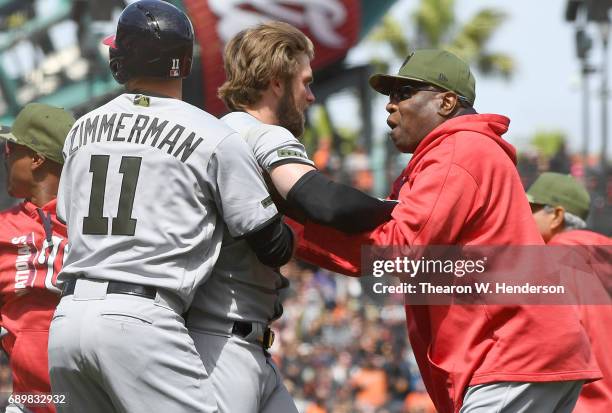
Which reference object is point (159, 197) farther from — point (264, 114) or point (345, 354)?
point (345, 354)

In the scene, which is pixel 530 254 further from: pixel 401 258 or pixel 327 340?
pixel 327 340

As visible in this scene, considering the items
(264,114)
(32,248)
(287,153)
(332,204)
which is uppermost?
(264,114)

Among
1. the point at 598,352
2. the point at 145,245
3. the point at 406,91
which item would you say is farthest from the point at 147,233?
the point at 598,352

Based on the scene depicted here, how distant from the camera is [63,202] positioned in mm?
4289

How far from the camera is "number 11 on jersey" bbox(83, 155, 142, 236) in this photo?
13.1 ft

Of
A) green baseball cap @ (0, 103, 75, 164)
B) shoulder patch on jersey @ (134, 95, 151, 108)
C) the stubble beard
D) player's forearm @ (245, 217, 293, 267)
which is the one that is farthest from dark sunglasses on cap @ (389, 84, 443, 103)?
green baseball cap @ (0, 103, 75, 164)

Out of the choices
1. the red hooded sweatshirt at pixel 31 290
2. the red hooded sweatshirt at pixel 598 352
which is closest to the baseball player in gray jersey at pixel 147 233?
the red hooded sweatshirt at pixel 31 290

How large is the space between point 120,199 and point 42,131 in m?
1.59

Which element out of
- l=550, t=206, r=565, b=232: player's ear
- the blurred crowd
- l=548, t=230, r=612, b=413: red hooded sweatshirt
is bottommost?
the blurred crowd

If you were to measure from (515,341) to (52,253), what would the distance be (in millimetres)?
2229

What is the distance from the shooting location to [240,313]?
168 inches

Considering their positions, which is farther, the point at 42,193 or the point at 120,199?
the point at 42,193

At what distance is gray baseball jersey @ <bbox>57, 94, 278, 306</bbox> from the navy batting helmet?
0.18 meters

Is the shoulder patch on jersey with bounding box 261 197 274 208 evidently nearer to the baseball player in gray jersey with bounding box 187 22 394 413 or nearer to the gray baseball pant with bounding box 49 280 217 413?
the baseball player in gray jersey with bounding box 187 22 394 413
